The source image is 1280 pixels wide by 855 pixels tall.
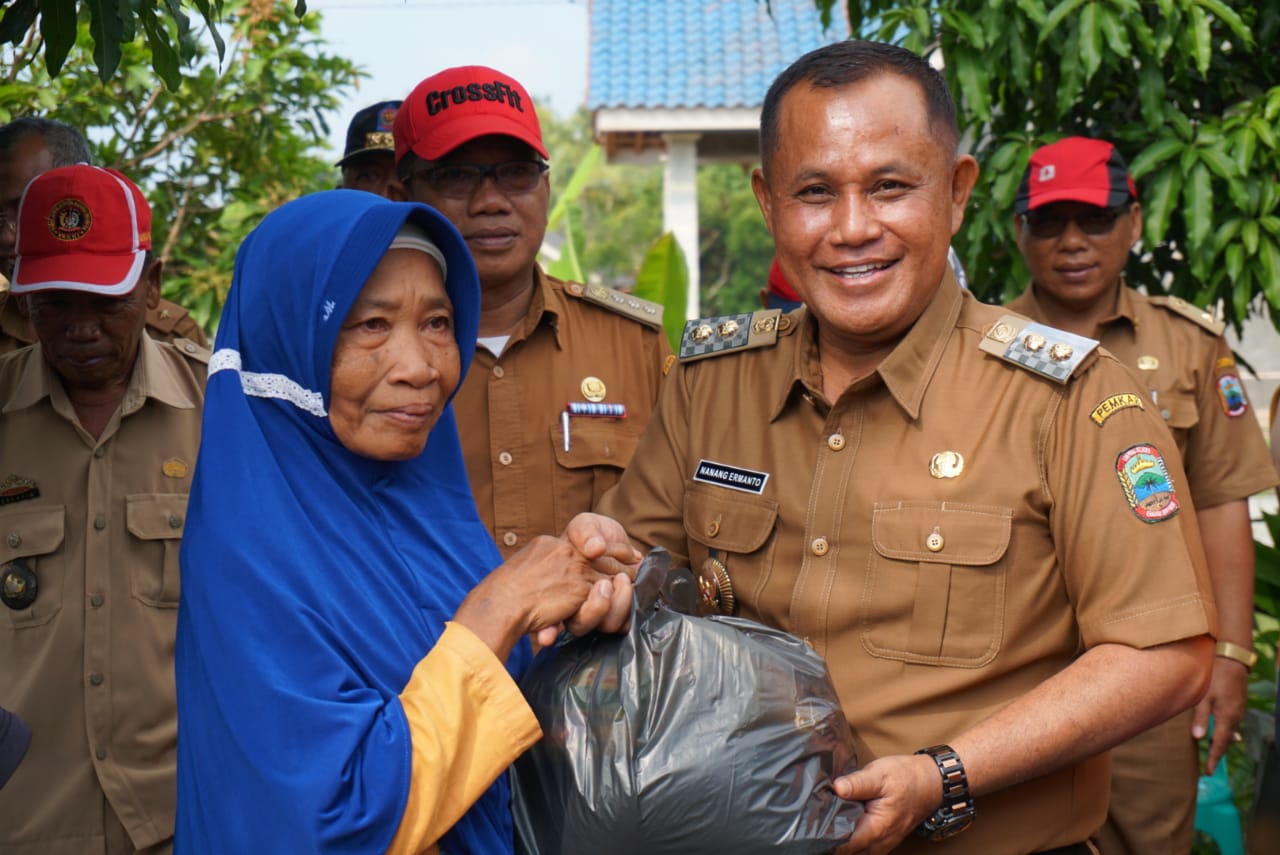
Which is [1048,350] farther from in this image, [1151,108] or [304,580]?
[1151,108]

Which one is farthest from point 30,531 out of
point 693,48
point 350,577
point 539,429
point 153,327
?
point 693,48

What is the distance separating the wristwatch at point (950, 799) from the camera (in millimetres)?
1939

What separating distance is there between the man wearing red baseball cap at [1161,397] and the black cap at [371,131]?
2.06 metres

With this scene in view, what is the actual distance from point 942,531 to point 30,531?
6.80 ft

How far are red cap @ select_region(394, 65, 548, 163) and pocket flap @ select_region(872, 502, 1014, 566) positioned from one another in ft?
5.16

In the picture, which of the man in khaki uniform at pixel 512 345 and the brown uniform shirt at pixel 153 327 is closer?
the man in khaki uniform at pixel 512 345

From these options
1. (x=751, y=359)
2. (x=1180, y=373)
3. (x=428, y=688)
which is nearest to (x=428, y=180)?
(x=751, y=359)

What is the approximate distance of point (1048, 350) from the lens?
A: 2.11 metres

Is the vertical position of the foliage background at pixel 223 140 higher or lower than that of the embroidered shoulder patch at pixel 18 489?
higher

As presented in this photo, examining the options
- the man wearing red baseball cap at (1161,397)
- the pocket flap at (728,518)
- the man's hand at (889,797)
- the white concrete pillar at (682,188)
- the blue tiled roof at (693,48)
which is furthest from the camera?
the blue tiled roof at (693,48)

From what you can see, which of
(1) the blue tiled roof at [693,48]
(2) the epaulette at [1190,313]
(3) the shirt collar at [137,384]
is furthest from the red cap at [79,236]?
(1) the blue tiled roof at [693,48]

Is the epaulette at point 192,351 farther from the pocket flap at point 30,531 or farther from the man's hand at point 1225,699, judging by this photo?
the man's hand at point 1225,699

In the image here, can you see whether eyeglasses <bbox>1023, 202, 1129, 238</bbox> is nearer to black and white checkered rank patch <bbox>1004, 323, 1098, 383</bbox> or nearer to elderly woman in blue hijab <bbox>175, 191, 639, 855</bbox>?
black and white checkered rank patch <bbox>1004, 323, 1098, 383</bbox>

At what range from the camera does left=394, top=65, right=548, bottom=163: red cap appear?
128 inches
